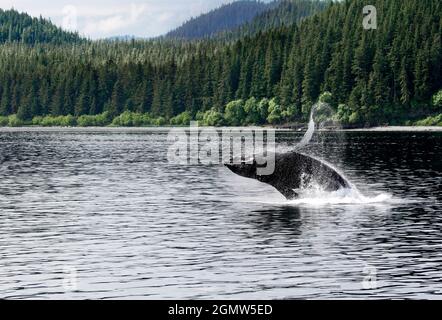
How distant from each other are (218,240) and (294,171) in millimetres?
7253

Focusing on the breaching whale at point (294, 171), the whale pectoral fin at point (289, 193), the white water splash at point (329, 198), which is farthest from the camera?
the white water splash at point (329, 198)

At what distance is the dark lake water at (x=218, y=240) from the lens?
27.0 meters

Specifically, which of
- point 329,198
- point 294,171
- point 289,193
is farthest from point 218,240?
point 329,198

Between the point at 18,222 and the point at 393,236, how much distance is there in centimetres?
1545

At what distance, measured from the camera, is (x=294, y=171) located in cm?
4094

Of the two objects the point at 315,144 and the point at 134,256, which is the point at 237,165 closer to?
the point at 134,256

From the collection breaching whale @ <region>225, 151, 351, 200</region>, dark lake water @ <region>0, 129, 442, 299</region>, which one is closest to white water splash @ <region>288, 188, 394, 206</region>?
dark lake water @ <region>0, 129, 442, 299</region>

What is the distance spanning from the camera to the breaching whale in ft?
132

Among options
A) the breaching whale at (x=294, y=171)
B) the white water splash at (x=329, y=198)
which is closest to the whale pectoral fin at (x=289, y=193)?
the white water splash at (x=329, y=198)

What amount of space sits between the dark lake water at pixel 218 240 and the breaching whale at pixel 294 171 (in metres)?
1.31

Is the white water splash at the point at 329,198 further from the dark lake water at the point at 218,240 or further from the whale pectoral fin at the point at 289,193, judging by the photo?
the whale pectoral fin at the point at 289,193

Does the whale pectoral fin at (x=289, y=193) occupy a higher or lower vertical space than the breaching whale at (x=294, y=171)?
lower
